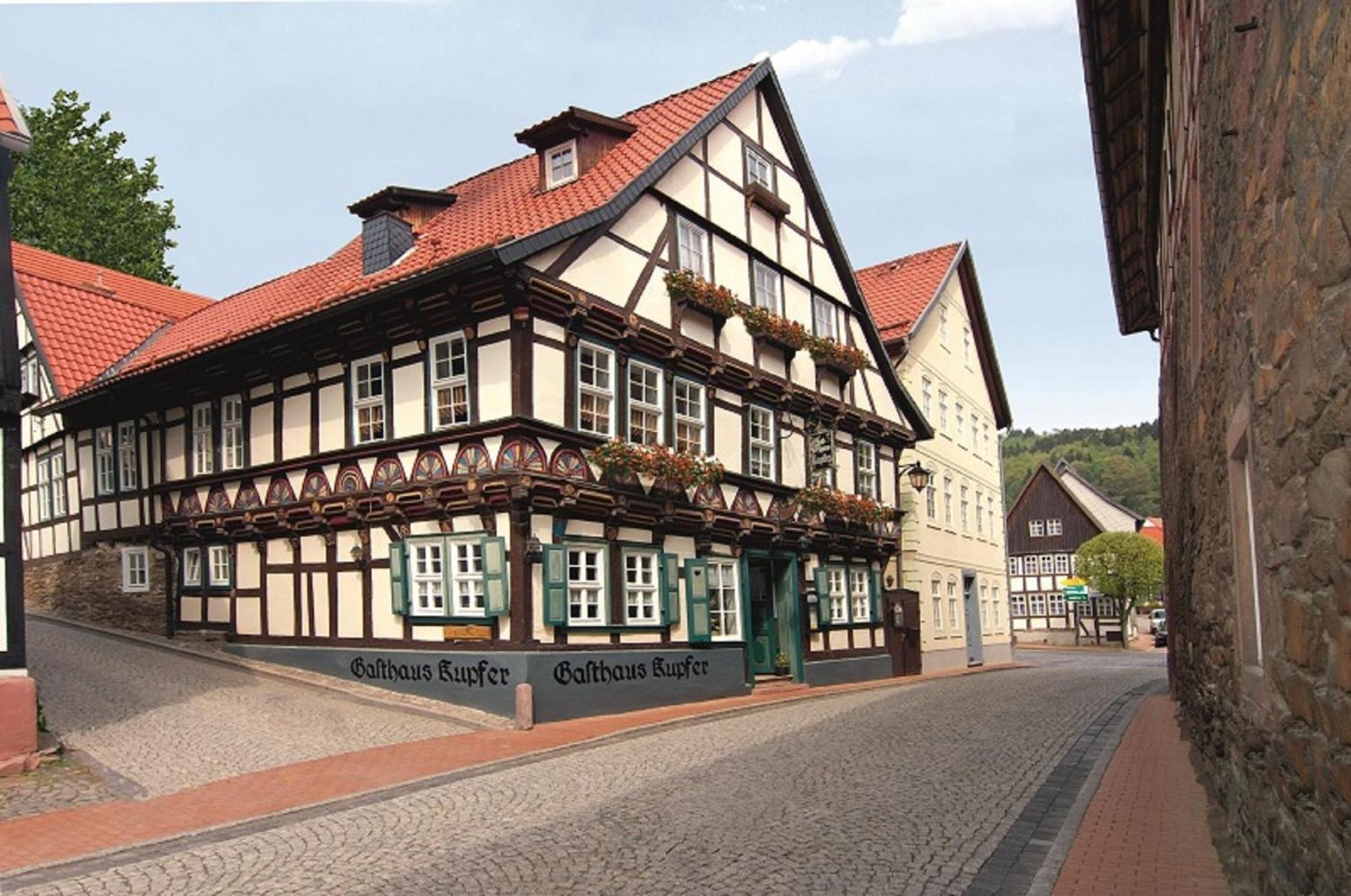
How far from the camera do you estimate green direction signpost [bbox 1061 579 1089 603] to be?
58094mm

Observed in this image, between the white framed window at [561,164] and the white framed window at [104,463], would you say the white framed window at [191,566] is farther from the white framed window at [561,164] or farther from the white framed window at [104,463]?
the white framed window at [561,164]

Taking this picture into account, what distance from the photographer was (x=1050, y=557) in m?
63.2

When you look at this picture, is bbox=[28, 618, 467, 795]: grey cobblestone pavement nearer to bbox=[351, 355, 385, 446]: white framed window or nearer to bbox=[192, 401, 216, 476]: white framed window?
bbox=[192, 401, 216, 476]: white framed window

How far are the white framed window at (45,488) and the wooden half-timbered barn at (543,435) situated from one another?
200cm

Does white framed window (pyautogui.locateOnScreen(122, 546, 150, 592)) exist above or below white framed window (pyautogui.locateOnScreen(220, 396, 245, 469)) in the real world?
below

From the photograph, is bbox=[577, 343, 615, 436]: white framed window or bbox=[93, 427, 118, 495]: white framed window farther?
bbox=[93, 427, 118, 495]: white framed window

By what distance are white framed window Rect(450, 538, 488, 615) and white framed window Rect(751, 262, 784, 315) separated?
8.06 meters

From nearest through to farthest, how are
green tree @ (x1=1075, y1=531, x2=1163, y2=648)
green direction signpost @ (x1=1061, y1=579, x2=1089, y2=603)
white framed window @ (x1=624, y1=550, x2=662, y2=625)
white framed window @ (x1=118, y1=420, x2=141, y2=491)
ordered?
white framed window @ (x1=624, y1=550, x2=662, y2=625) → white framed window @ (x1=118, y1=420, x2=141, y2=491) → green tree @ (x1=1075, y1=531, x2=1163, y2=648) → green direction signpost @ (x1=1061, y1=579, x2=1089, y2=603)

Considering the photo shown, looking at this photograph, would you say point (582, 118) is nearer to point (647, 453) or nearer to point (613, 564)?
point (647, 453)

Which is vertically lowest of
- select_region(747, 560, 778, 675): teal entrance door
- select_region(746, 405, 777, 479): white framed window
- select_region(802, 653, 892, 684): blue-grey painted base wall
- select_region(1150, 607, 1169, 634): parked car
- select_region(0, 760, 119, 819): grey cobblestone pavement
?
select_region(1150, 607, 1169, 634): parked car

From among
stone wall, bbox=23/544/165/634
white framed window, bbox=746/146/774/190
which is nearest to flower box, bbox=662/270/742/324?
white framed window, bbox=746/146/774/190

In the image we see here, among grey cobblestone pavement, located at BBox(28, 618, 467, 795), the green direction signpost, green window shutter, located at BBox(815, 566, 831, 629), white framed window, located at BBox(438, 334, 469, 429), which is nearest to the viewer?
grey cobblestone pavement, located at BBox(28, 618, 467, 795)

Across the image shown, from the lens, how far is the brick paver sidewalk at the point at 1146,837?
22.4ft

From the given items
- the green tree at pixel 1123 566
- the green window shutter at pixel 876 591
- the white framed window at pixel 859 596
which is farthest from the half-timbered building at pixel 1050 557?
the white framed window at pixel 859 596
